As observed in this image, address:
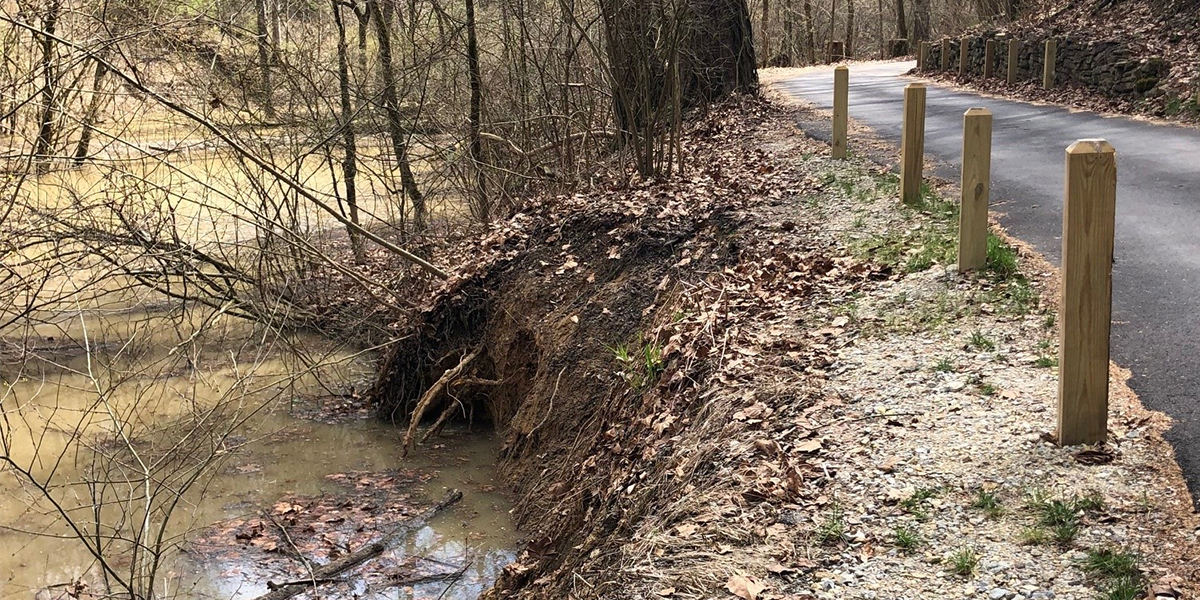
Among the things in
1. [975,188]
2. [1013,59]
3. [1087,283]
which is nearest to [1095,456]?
[1087,283]

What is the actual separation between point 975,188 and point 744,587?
4.15 metres

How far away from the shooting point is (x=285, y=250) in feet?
45.0

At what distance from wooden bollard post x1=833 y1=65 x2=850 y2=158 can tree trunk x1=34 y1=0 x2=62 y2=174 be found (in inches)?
→ 321

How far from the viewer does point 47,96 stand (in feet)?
30.8

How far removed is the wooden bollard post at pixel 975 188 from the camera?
749cm

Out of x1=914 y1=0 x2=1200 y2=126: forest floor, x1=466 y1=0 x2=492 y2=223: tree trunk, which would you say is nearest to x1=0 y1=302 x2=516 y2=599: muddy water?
x1=466 y1=0 x2=492 y2=223: tree trunk

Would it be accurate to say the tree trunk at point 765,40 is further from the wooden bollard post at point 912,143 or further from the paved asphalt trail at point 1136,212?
the wooden bollard post at point 912,143

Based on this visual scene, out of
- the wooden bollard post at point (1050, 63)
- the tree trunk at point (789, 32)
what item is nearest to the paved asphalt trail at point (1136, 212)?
the wooden bollard post at point (1050, 63)

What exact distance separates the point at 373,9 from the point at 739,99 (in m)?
7.88

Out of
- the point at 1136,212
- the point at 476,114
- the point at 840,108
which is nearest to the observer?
the point at 1136,212

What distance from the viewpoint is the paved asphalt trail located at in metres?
6.11

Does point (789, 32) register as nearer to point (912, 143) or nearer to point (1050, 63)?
point (1050, 63)

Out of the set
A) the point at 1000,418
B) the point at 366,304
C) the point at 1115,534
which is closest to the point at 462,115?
the point at 366,304

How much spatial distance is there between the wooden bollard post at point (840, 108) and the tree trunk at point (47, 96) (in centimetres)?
815
